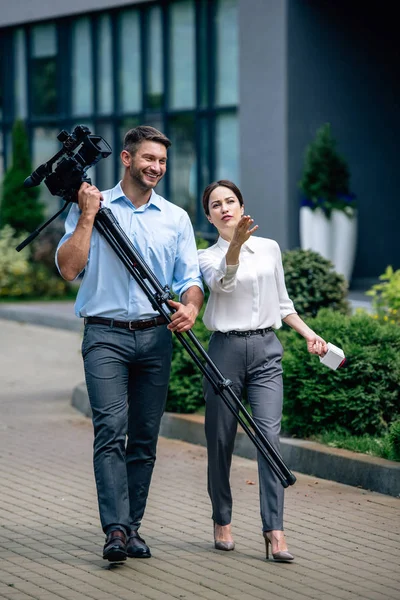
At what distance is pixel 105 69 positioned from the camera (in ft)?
77.0

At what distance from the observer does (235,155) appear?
20547 mm

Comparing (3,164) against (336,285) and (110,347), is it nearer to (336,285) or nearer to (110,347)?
(336,285)

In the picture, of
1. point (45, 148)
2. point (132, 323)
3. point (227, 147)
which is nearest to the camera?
point (132, 323)

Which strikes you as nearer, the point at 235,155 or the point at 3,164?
the point at 235,155

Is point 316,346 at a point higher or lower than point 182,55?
lower

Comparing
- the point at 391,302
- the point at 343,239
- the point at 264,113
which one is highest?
the point at 264,113

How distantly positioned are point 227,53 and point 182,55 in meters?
1.26

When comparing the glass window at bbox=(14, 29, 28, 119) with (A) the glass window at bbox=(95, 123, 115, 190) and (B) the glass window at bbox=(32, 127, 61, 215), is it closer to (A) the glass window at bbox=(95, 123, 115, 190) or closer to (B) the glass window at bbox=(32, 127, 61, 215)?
(B) the glass window at bbox=(32, 127, 61, 215)

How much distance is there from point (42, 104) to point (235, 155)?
601 cm

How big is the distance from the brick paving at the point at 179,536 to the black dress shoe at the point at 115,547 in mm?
72

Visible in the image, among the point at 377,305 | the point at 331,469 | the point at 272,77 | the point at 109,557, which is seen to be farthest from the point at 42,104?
the point at 109,557

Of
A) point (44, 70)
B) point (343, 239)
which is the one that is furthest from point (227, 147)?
point (44, 70)

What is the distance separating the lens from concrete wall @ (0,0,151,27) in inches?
896

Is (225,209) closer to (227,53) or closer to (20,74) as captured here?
(227,53)
